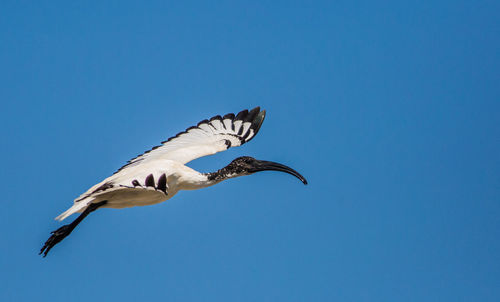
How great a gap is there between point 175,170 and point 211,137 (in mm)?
2223

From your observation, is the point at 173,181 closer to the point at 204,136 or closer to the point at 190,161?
the point at 190,161

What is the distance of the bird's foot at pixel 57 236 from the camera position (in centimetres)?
968

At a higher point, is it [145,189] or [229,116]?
[229,116]

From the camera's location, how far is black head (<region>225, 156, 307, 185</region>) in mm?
10609

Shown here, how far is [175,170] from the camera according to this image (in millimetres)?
10117

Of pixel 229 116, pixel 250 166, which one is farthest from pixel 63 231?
pixel 229 116

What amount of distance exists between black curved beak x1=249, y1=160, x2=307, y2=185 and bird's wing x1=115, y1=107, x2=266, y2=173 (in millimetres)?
1166

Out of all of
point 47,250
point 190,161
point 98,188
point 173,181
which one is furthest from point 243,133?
point 47,250

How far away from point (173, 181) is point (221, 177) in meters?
0.81

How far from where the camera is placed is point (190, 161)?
37.2 ft

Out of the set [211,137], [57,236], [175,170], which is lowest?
[57,236]

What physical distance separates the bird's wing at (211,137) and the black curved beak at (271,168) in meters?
1.17

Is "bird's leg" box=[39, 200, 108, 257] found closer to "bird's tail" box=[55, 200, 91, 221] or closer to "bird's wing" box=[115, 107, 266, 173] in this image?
"bird's tail" box=[55, 200, 91, 221]

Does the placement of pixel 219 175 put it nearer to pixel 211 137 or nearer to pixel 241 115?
pixel 211 137
